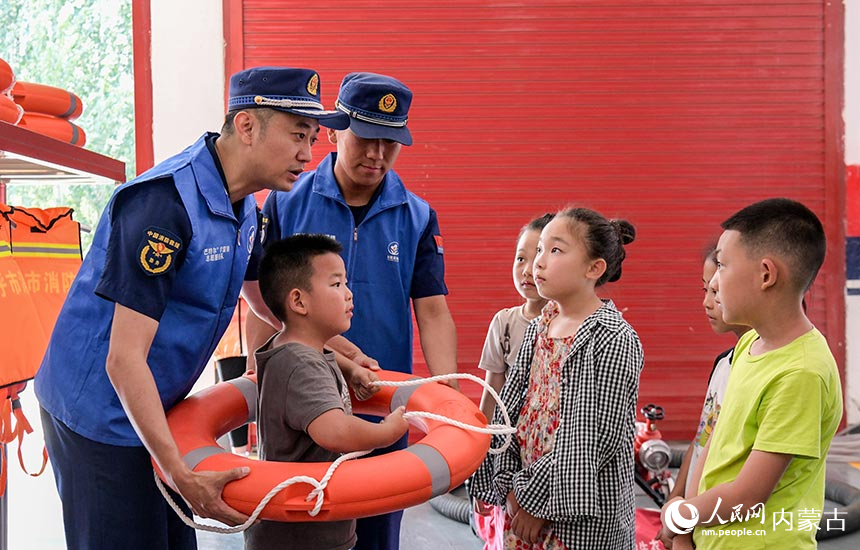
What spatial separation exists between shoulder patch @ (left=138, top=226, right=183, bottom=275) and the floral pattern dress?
2.94 feet

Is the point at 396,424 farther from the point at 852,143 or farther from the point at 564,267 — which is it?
the point at 852,143

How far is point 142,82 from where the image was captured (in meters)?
4.49

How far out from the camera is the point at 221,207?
5.26 feet

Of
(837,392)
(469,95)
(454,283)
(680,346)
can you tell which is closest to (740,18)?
(469,95)

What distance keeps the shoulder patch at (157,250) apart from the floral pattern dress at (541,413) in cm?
90

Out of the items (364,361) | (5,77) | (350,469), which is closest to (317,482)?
(350,469)

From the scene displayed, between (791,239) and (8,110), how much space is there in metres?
2.09

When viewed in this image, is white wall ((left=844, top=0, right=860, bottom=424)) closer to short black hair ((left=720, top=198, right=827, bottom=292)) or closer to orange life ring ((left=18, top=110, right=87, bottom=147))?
short black hair ((left=720, top=198, right=827, bottom=292))

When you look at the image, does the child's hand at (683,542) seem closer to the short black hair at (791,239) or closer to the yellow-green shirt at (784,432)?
the yellow-green shirt at (784,432)

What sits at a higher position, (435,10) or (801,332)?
(435,10)

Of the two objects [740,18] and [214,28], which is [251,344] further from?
[740,18]

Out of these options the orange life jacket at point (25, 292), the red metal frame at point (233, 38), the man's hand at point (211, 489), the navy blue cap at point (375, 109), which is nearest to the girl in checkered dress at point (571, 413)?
the navy blue cap at point (375, 109)

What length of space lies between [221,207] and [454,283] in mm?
3098

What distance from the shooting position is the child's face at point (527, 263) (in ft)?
8.66
